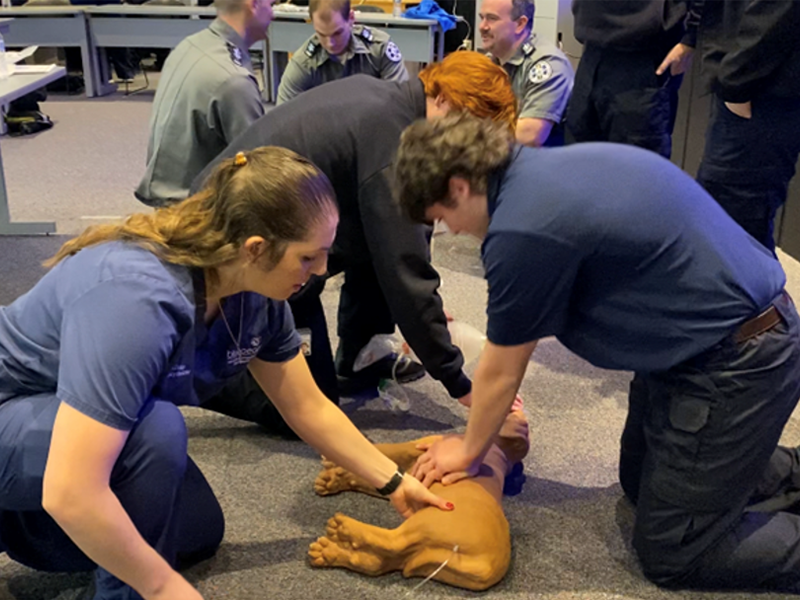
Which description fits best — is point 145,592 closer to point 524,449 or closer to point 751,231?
point 524,449

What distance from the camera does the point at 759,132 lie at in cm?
224

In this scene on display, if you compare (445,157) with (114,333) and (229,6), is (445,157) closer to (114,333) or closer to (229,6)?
(114,333)

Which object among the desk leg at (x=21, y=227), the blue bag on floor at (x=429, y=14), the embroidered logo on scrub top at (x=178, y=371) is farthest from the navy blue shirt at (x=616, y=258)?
the blue bag on floor at (x=429, y=14)

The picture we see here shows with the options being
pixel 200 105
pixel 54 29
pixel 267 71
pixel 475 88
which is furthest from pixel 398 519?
pixel 54 29

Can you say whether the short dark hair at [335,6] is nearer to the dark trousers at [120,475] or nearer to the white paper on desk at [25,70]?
the white paper on desk at [25,70]

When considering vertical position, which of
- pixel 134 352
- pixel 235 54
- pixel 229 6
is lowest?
pixel 134 352

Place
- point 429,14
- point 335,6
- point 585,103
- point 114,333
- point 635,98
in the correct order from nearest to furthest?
point 114,333
point 635,98
point 585,103
point 335,6
point 429,14

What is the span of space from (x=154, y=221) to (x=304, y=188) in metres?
→ 0.23

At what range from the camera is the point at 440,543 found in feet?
5.21

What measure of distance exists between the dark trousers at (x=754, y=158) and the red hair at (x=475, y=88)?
0.85 m

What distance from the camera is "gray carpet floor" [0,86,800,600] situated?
1602mm

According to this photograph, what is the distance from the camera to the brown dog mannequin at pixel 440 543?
1.58m

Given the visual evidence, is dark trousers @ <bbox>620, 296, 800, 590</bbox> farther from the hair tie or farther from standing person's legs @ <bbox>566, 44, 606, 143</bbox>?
standing person's legs @ <bbox>566, 44, 606, 143</bbox>

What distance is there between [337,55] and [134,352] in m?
2.72
